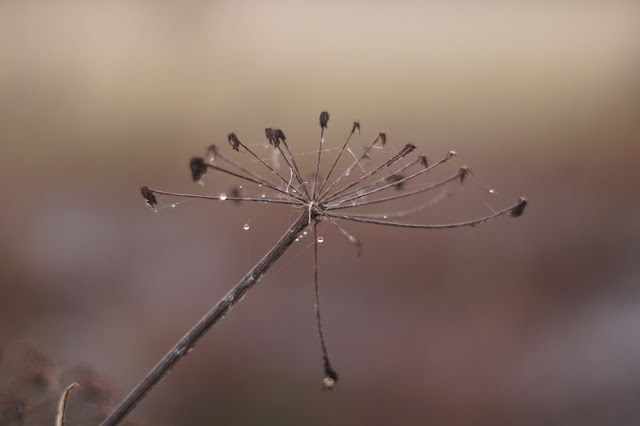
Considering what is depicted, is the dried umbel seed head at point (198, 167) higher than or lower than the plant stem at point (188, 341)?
higher

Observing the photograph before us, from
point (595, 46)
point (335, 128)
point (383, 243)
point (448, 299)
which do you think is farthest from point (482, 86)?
point (448, 299)

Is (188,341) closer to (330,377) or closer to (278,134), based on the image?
(330,377)

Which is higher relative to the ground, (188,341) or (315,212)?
(315,212)

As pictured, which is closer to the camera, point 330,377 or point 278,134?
point 330,377

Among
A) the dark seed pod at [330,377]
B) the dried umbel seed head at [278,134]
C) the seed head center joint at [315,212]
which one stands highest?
the dried umbel seed head at [278,134]

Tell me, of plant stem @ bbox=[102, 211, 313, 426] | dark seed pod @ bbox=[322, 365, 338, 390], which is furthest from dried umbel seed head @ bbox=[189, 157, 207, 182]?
dark seed pod @ bbox=[322, 365, 338, 390]

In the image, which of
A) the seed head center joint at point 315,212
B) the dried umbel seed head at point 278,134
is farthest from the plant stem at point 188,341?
the dried umbel seed head at point 278,134

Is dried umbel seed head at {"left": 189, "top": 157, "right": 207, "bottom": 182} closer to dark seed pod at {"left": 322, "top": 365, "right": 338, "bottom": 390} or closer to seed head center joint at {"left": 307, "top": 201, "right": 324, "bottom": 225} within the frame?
seed head center joint at {"left": 307, "top": 201, "right": 324, "bottom": 225}

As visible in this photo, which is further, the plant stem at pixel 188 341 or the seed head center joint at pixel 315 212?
the seed head center joint at pixel 315 212

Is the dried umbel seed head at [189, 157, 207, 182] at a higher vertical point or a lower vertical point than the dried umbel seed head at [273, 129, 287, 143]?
lower

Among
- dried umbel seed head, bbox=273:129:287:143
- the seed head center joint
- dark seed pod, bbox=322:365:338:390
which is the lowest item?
dark seed pod, bbox=322:365:338:390

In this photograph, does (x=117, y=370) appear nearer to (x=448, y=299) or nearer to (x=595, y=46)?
(x=448, y=299)

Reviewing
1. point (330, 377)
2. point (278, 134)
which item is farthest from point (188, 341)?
point (278, 134)

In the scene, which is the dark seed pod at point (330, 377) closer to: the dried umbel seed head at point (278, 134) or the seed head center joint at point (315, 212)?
the seed head center joint at point (315, 212)
